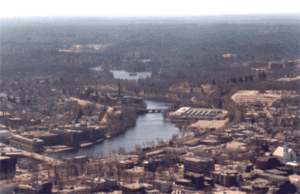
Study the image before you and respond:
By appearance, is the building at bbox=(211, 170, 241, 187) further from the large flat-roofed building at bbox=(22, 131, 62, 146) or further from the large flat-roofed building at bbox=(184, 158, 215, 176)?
the large flat-roofed building at bbox=(22, 131, 62, 146)

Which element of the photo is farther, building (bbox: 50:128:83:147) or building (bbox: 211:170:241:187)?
building (bbox: 50:128:83:147)

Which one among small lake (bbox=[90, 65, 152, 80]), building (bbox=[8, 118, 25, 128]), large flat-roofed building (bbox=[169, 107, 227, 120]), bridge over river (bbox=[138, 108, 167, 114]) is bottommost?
small lake (bbox=[90, 65, 152, 80])

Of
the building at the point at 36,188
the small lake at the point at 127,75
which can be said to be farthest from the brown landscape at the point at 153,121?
the small lake at the point at 127,75

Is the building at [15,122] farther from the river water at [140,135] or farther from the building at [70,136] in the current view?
A: the river water at [140,135]

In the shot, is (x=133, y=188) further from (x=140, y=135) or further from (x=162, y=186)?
(x=140, y=135)

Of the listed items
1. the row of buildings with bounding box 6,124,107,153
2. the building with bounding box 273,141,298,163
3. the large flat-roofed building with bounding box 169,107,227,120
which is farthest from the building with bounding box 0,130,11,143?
the building with bounding box 273,141,298,163

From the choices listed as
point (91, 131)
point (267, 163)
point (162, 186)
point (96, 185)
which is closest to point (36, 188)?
point (96, 185)
